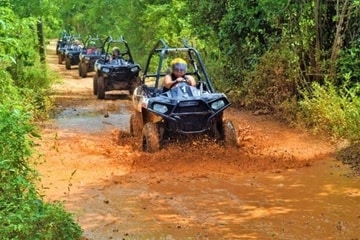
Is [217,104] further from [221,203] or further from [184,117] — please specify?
[221,203]

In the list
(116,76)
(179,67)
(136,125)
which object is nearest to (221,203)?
(179,67)

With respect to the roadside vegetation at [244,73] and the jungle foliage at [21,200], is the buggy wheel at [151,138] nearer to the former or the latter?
the roadside vegetation at [244,73]

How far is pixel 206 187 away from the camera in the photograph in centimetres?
719

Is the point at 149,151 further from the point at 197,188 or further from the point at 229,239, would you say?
the point at 229,239

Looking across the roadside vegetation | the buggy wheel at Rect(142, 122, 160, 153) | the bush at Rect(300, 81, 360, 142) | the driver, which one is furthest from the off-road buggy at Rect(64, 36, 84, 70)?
the buggy wheel at Rect(142, 122, 160, 153)

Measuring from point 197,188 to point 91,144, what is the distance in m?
3.39

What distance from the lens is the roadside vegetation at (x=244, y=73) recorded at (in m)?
4.94

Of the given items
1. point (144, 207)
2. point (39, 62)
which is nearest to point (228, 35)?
point (39, 62)

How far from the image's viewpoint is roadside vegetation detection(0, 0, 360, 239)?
4.94 metres

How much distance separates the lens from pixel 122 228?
5785mm

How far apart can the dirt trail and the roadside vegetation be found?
685mm

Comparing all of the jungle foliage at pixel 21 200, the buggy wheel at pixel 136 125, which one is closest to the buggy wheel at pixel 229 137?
the buggy wheel at pixel 136 125

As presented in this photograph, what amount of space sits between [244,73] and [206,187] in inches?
302

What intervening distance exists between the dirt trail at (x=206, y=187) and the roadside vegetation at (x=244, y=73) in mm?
685
